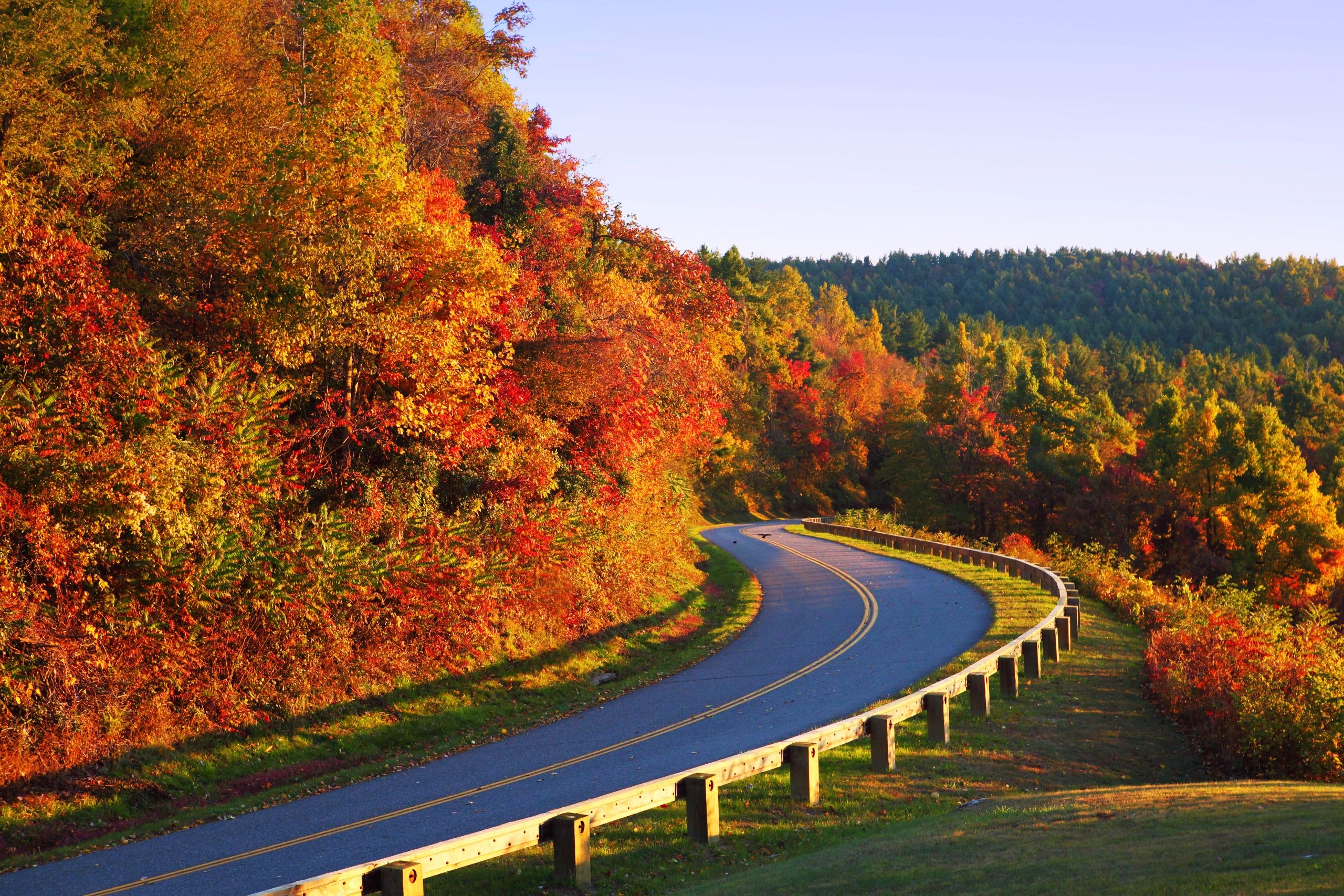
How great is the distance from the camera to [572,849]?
8211 millimetres

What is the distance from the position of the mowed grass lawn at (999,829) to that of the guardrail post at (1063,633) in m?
4.59

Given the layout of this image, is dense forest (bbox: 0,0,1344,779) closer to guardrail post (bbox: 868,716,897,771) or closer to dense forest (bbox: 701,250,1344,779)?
dense forest (bbox: 701,250,1344,779)

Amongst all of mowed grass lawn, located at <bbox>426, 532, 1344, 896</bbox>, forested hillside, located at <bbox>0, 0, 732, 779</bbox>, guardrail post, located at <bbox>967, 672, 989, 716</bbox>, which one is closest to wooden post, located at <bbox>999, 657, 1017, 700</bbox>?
mowed grass lawn, located at <bbox>426, 532, 1344, 896</bbox>

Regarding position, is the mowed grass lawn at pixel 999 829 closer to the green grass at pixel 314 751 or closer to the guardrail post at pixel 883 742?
the guardrail post at pixel 883 742

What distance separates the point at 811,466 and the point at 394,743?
76.5m

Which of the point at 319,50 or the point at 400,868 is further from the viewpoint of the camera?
the point at 319,50

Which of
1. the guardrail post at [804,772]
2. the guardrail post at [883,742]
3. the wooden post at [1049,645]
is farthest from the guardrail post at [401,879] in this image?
the wooden post at [1049,645]

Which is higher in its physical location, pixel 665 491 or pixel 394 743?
pixel 665 491

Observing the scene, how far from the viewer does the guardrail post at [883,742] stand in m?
11.7

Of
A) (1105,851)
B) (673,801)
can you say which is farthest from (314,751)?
(1105,851)

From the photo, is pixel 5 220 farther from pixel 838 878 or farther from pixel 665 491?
pixel 665 491

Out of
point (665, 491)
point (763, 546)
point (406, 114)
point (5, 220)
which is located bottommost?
point (763, 546)

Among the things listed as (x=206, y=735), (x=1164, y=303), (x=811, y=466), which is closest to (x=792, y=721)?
(x=206, y=735)

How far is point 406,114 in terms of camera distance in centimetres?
2673
